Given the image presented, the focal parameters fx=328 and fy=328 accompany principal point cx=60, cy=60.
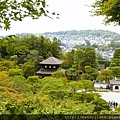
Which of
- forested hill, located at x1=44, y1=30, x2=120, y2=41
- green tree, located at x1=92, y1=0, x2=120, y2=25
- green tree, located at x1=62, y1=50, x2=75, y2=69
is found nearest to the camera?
green tree, located at x1=92, y1=0, x2=120, y2=25

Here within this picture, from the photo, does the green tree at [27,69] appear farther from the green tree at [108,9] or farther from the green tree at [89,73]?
the green tree at [108,9]

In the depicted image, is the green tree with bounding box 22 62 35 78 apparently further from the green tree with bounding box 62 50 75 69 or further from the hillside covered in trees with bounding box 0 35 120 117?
the green tree with bounding box 62 50 75 69

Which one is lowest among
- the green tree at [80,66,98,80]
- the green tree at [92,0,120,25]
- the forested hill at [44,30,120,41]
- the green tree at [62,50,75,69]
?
the green tree at [80,66,98,80]

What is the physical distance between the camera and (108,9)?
5445mm

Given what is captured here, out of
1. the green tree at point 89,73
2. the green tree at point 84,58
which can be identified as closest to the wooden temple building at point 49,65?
the green tree at point 84,58

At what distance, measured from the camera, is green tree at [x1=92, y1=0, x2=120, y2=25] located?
5.31 m

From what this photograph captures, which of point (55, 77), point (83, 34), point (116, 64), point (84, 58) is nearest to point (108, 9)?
point (55, 77)

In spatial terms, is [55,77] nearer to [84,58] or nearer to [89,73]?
[89,73]

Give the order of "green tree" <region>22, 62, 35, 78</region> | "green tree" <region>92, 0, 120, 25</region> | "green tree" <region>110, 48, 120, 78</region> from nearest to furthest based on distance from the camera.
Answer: "green tree" <region>92, 0, 120, 25</region>
"green tree" <region>22, 62, 35, 78</region>
"green tree" <region>110, 48, 120, 78</region>

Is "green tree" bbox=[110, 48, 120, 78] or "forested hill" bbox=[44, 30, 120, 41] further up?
"forested hill" bbox=[44, 30, 120, 41]

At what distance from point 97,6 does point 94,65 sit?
18562 mm

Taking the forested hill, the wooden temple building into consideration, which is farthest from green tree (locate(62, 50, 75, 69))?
the forested hill

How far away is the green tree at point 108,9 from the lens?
5.31 meters

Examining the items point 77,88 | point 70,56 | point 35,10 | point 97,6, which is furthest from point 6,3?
point 70,56
